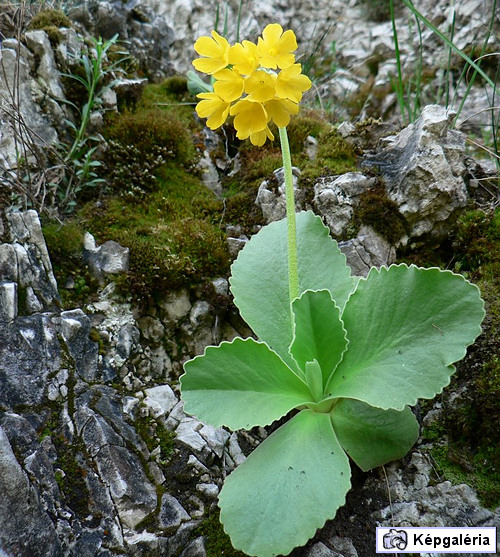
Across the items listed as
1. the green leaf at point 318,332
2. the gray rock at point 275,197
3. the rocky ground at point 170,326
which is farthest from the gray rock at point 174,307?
the green leaf at point 318,332

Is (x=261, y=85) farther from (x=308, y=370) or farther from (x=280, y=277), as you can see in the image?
(x=308, y=370)

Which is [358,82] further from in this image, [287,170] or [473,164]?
[287,170]

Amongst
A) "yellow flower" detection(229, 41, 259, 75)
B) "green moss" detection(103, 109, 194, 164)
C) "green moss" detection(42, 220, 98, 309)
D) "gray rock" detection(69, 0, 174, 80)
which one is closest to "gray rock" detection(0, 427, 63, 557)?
"green moss" detection(42, 220, 98, 309)

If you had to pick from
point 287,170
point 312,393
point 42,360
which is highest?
point 287,170

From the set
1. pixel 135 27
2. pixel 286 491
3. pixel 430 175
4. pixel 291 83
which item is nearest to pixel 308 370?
pixel 286 491

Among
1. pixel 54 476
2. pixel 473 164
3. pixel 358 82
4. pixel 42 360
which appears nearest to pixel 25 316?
pixel 42 360

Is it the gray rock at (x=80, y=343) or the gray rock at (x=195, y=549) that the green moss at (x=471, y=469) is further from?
the gray rock at (x=80, y=343)

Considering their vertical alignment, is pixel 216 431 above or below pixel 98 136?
below
